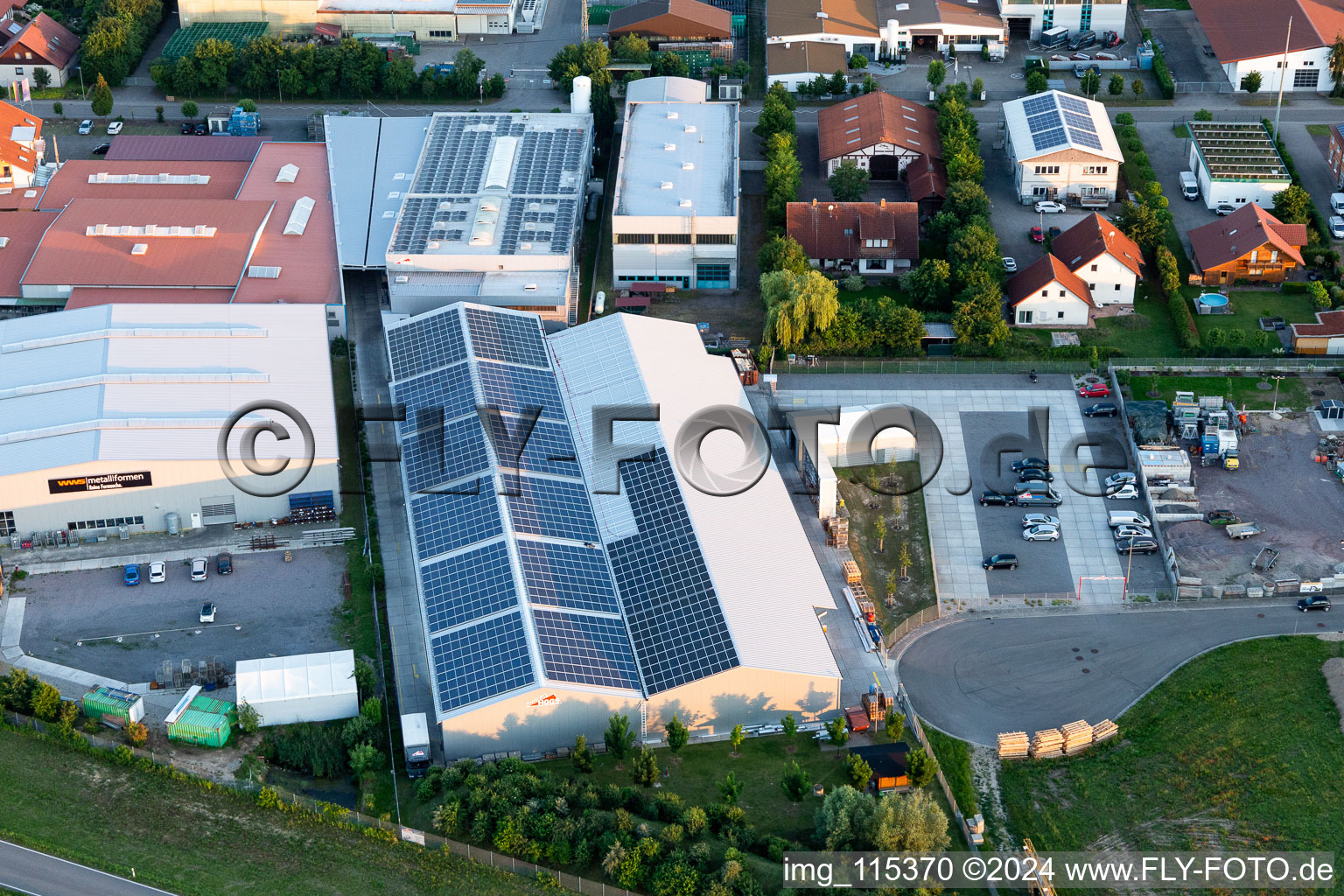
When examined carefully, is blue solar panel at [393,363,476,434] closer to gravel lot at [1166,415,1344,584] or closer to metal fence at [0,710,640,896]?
metal fence at [0,710,640,896]

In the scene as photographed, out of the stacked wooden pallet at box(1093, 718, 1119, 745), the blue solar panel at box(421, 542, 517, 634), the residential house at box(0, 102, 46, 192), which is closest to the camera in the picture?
the stacked wooden pallet at box(1093, 718, 1119, 745)

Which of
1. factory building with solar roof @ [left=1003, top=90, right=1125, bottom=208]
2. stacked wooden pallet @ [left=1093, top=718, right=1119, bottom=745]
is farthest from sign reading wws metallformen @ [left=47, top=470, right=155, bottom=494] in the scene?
factory building with solar roof @ [left=1003, top=90, right=1125, bottom=208]

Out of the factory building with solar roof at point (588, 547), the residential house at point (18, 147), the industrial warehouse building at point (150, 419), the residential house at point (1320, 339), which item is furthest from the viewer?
the residential house at point (18, 147)

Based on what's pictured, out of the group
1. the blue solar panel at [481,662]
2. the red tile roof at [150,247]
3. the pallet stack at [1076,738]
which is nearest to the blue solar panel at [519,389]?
the blue solar panel at [481,662]

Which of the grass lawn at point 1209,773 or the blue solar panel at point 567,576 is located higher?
the blue solar panel at point 567,576

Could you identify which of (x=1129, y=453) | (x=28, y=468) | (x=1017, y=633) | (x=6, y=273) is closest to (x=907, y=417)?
(x=1129, y=453)

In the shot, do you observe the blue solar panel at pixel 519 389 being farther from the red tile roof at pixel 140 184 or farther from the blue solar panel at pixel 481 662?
the red tile roof at pixel 140 184

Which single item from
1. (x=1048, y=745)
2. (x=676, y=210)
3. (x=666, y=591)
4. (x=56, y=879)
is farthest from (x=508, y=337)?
(x=56, y=879)
